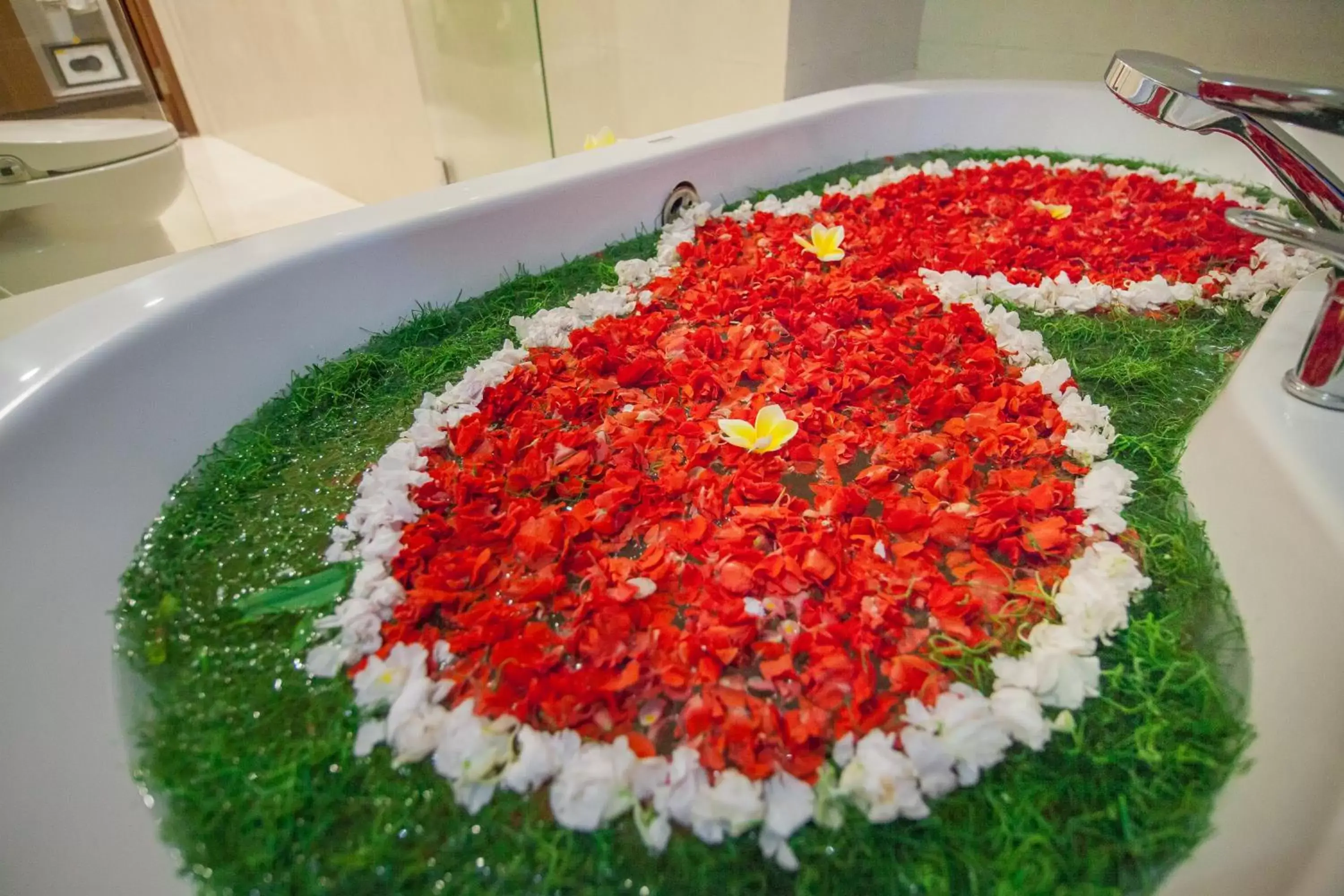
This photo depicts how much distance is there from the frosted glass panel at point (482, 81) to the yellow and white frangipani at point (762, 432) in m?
1.73

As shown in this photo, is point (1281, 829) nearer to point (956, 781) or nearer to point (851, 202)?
point (956, 781)

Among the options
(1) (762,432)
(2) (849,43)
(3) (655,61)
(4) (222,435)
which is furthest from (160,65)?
(1) (762,432)

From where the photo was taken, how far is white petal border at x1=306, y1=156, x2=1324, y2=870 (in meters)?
0.59

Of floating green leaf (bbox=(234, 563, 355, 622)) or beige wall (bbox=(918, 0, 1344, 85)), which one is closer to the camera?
floating green leaf (bbox=(234, 563, 355, 622))

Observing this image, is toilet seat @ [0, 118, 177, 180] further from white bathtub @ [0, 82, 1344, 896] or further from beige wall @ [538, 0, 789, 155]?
white bathtub @ [0, 82, 1344, 896]

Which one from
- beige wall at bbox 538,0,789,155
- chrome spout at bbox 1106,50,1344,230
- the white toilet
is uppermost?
chrome spout at bbox 1106,50,1344,230

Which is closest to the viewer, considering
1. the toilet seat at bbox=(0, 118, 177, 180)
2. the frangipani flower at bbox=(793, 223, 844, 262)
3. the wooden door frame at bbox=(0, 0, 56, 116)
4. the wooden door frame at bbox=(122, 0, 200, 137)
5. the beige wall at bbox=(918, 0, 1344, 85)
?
the frangipani flower at bbox=(793, 223, 844, 262)

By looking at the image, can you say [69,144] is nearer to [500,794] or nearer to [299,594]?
[299,594]

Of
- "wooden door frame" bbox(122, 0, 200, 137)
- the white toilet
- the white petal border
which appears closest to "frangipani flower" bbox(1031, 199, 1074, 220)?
the white petal border

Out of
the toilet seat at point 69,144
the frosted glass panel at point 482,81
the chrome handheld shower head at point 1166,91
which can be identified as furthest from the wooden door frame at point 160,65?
the chrome handheld shower head at point 1166,91

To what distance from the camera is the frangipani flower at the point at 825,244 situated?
4.63ft

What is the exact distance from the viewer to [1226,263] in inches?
52.0

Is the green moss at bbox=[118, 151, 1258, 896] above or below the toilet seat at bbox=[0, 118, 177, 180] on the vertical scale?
below

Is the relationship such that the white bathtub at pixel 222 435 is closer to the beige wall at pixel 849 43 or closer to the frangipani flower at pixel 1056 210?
the frangipani flower at pixel 1056 210
